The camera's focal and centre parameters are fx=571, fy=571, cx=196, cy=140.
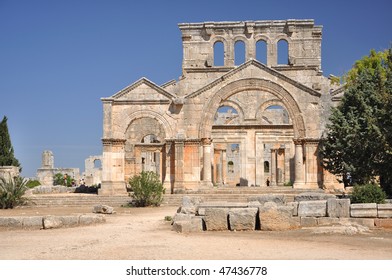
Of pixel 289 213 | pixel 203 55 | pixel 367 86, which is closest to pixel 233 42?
pixel 203 55

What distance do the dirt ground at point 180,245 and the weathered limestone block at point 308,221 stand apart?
925 millimetres

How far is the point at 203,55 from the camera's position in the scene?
35812 millimetres

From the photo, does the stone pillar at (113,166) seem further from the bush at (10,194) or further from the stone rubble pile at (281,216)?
the stone rubble pile at (281,216)

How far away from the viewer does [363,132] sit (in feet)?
65.7

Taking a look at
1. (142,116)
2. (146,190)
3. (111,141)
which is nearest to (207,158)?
(142,116)

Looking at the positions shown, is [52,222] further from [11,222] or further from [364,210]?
[364,210]

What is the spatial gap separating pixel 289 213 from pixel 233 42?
77.2 feet

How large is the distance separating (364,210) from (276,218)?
106 inches

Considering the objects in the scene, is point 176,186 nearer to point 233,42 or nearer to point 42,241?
point 233,42

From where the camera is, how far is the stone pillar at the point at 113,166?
2734cm

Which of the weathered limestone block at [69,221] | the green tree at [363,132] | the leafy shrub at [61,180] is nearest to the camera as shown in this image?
the weathered limestone block at [69,221]

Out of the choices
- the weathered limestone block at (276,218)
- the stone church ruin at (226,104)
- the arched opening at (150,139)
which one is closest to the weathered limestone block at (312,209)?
the weathered limestone block at (276,218)

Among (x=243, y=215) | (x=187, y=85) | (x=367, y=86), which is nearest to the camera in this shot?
Answer: (x=243, y=215)

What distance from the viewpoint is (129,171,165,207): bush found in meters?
22.5
